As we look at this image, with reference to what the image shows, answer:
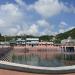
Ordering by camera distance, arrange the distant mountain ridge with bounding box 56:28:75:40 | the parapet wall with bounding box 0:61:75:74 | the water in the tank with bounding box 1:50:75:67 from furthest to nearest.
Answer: the distant mountain ridge with bounding box 56:28:75:40 < the water in the tank with bounding box 1:50:75:67 < the parapet wall with bounding box 0:61:75:74

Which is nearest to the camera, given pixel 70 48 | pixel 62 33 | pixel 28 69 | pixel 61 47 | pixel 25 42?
pixel 28 69

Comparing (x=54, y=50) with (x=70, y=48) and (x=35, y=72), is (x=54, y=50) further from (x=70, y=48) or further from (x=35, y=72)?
(x=35, y=72)

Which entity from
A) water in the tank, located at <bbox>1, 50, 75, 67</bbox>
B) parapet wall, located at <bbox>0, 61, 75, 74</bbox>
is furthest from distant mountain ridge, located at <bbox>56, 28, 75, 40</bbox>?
parapet wall, located at <bbox>0, 61, 75, 74</bbox>

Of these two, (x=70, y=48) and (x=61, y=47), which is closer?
(x=70, y=48)

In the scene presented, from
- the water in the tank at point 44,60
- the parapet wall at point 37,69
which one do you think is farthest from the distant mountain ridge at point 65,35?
the parapet wall at point 37,69

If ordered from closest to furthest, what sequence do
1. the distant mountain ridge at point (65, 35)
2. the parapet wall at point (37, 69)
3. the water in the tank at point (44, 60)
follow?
the parapet wall at point (37, 69) < the water in the tank at point (44, 60) < the distant mountain ridge at point (65, 35)

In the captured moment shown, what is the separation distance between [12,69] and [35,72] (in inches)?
18.7

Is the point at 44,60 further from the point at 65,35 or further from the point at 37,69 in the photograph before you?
the point at 65,35

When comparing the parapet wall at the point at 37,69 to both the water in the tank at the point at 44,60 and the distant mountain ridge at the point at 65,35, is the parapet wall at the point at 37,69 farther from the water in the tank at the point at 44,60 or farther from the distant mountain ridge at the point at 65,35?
the distant mountain ridge at the point at 65,35

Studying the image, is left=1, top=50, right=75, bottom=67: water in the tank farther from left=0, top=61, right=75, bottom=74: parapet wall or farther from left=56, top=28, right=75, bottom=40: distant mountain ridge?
left=56, top=28, right=75, bottom=40: distant mountain ridge

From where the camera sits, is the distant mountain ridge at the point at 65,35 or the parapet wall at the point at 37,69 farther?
the distant mountain ridge at the point at 65,35

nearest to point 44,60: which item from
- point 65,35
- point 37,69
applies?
point 37,69

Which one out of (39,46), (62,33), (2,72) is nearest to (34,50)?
(39,46)

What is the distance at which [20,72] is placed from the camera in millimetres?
5617
